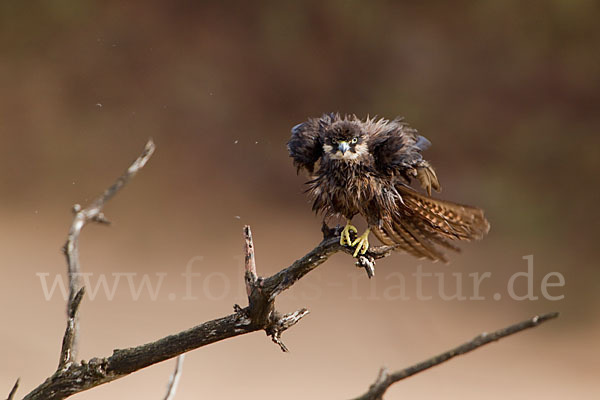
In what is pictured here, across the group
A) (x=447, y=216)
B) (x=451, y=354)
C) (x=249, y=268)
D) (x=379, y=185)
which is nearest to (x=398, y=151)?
(x=379, y=185)

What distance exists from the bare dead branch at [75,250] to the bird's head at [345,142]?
44 centimetres

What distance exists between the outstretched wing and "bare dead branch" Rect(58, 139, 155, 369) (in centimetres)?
55

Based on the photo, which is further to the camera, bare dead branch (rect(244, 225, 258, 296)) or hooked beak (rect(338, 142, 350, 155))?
hooked beak (rect(338, 142, 350, 155))

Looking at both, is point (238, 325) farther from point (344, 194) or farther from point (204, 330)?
point (344, 194)

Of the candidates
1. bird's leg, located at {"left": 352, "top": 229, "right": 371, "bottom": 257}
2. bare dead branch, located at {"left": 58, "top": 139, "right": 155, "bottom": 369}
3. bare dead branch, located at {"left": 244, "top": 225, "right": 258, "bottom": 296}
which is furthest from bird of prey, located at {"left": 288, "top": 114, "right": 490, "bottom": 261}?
bare dead branch, located at {"left": 58, "top": 139, "right": 155, "bottom": 369}

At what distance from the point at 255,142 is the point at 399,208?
8.87 feet

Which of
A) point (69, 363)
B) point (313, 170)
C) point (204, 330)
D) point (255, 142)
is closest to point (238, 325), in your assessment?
point (204, 330)

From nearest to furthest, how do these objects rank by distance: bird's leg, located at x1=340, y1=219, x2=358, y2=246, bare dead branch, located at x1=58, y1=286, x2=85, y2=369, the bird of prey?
bare dead branch, located at x1=58, y1=286, x2=85, y2=369, bird's leg, located at x1=340, y1=219, x2=358, y2=246, the bird of prey

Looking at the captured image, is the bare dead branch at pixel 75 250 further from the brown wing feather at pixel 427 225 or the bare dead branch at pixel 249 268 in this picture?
the brown wing feather at pixel 427 225

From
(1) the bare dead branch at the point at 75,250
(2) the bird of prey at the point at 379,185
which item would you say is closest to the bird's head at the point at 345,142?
(2) the bird of prey at the point at 379,185

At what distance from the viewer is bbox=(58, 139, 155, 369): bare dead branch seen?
4.57 feet

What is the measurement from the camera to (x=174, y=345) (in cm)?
141

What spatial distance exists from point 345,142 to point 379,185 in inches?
5.2

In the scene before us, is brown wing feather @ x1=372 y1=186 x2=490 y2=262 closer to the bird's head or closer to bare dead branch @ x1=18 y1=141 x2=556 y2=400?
the bird's head
